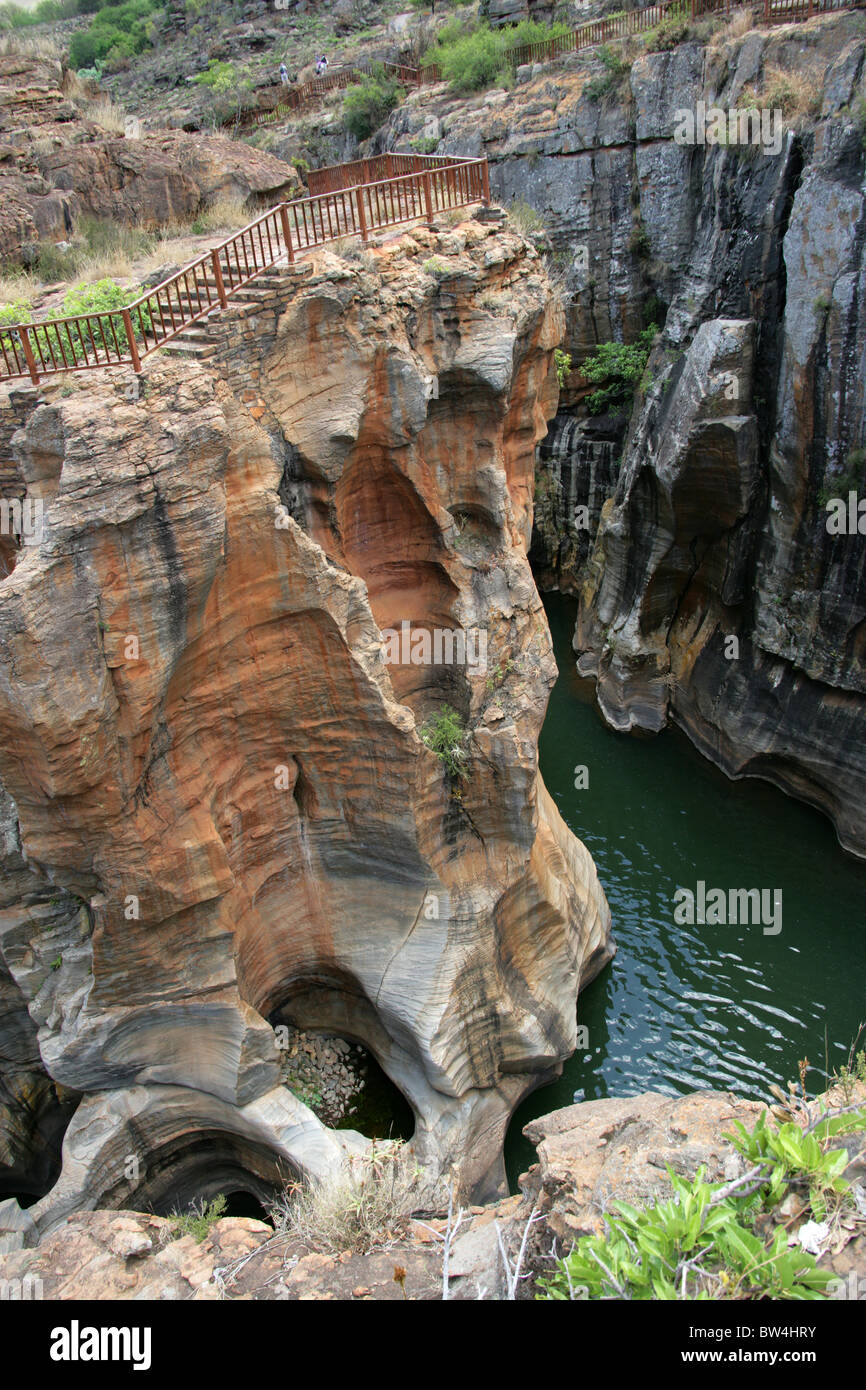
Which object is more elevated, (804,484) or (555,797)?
(804,484)

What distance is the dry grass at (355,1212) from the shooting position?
748cm

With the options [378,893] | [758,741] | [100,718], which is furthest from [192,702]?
[758,741]

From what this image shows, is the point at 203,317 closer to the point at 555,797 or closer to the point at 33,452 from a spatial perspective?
the point at 33,452

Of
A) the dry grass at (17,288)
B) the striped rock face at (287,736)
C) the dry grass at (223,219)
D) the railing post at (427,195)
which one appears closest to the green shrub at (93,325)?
the striped rock face at (287,736)

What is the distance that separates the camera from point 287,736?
34.9 ft

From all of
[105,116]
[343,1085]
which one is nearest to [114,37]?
[105,116]

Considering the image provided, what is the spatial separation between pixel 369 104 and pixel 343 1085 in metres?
29.7

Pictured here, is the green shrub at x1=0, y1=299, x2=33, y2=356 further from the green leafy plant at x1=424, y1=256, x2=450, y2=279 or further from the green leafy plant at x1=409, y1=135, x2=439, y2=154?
the green leafy plant at x1=409, y1=135, x2=439, y2=154

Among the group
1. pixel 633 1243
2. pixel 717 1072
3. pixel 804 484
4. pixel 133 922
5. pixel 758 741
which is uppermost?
pixel 804 484

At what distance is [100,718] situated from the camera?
26.9 ft

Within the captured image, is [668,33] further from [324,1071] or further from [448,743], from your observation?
[324,1071]

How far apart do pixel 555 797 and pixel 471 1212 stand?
35.5 feet

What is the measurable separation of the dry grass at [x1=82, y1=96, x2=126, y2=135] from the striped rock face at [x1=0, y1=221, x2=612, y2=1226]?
27.3 feet

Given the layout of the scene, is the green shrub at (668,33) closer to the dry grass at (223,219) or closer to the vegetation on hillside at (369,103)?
the vegetation on hillside at (369,103)
